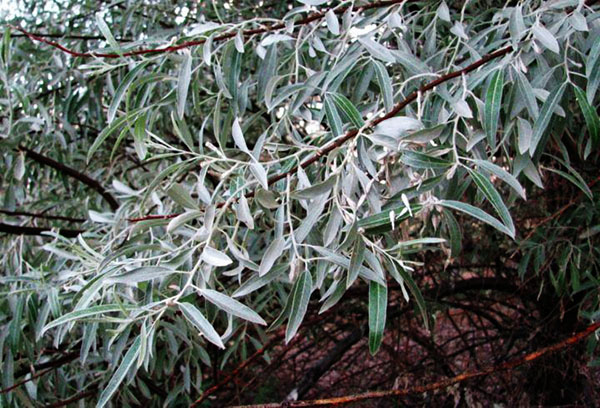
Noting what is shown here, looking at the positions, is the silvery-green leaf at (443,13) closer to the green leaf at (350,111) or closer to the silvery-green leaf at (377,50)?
the silvery-green leaf at (377,50)

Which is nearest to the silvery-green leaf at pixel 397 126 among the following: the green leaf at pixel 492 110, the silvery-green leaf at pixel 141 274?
the green leaf at pixel 492 110

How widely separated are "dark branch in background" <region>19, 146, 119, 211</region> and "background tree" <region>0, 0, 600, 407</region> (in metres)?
0.01

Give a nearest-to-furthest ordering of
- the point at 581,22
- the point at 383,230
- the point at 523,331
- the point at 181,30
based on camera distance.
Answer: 1. the point at 383,230
2. the point at 581,22
3. the point at 181,30
4. the point at 523,331

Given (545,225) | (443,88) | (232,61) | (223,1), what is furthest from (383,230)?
(223,1)

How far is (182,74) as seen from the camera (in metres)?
1.05

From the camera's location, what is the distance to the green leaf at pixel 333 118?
3.03 feet

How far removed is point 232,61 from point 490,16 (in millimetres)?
709

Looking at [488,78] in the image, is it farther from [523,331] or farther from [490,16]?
[523,331]

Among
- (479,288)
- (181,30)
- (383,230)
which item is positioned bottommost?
(479,288)

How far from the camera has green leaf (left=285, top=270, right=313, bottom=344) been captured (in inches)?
29.5

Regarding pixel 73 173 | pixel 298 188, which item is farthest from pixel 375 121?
pixel 73 173

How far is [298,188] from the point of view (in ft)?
2.93

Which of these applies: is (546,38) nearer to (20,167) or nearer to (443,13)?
(443,13)

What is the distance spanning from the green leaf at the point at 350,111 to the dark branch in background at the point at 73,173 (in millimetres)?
1166
